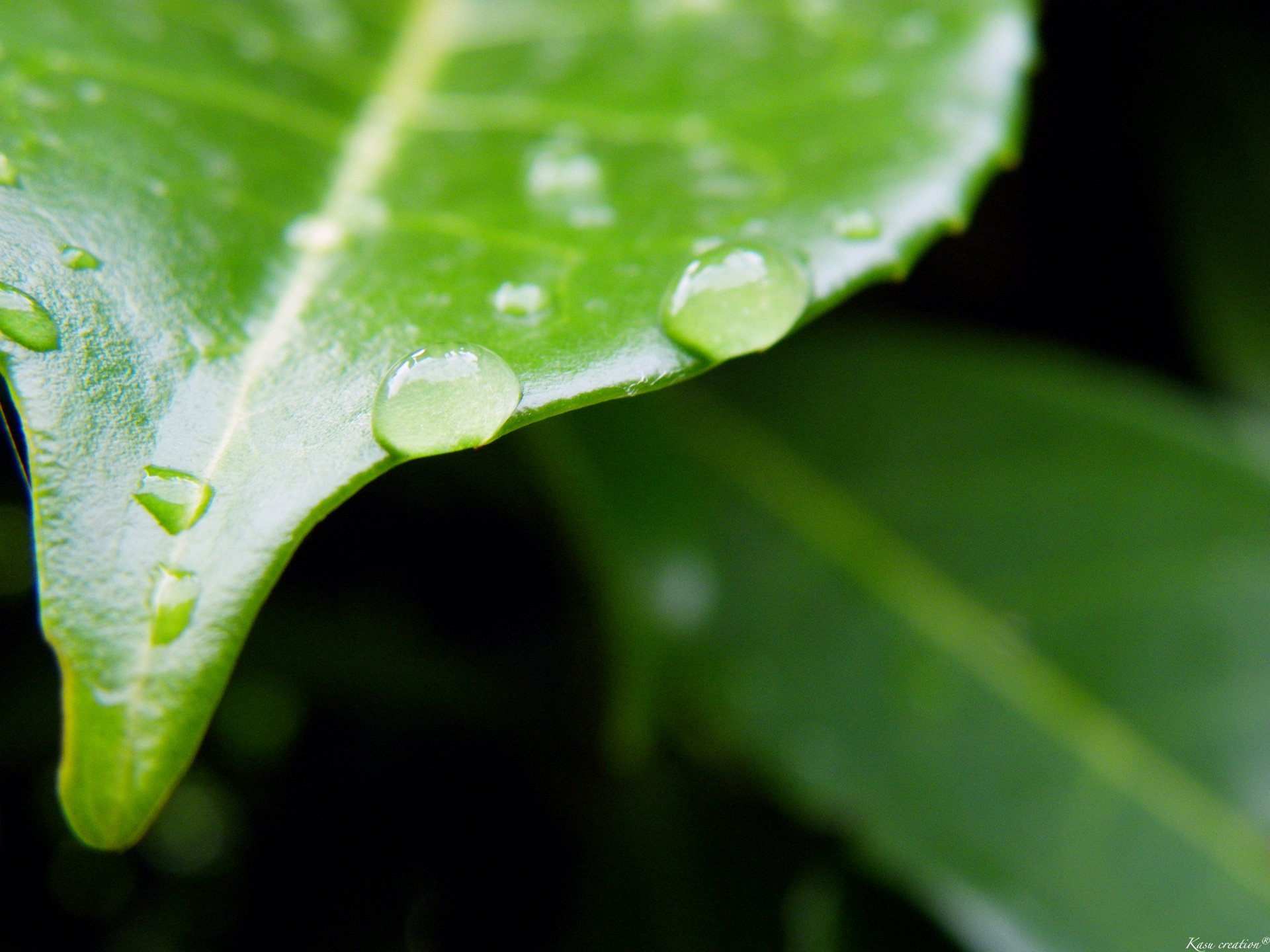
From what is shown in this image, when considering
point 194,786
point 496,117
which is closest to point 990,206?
point 496,117

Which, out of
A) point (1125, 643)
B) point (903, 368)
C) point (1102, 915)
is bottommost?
point (1102, 915)

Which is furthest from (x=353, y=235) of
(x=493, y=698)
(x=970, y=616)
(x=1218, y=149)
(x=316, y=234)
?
(x=1218, y=149)

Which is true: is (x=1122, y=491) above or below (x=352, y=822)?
above

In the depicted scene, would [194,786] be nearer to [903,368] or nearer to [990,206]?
[903,368]

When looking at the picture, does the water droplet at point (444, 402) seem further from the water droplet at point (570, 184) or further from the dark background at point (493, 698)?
the dark background at point (493, 698)

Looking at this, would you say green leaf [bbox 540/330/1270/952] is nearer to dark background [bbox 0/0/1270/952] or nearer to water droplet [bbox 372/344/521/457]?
dark background [bbox 0/0/1270/952]

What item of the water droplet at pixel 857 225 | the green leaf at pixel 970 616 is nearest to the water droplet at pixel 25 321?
the water droplet at pixel 857 225

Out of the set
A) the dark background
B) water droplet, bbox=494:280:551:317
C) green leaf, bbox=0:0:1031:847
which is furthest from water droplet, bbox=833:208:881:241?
the dark background
